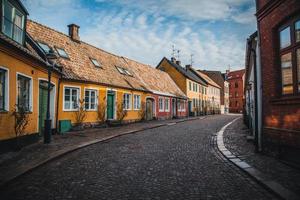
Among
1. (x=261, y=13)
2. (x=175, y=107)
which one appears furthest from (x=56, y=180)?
(x=175, y=107)

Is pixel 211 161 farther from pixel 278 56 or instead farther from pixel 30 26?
pixel 30 26

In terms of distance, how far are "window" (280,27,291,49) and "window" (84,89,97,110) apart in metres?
12.9

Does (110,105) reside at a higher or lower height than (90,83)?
lower

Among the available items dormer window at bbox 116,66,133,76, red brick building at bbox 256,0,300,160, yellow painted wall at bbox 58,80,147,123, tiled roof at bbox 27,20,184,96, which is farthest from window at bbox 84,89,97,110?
red brick building at bbox 256,0,300,160

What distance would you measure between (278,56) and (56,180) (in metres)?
6.52

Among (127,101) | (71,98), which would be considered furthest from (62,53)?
(127,101)

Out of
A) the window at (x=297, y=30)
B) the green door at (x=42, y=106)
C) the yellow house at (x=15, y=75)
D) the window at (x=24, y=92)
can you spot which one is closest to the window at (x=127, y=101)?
the green door at (x=42, y=106)

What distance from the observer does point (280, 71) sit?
282 inches

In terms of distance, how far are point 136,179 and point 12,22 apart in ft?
25.1

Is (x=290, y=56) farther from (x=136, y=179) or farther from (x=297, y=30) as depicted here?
(x=136, y=179)

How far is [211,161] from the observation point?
A: 24.2ft

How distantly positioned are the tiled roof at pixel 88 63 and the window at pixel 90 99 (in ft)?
2.68

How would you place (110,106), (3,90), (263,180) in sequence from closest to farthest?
(263,180) → (3,90) → (110,106)

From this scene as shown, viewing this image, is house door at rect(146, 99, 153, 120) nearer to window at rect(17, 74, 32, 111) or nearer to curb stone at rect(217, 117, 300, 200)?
window at rect(17, 74, 32, 111)
